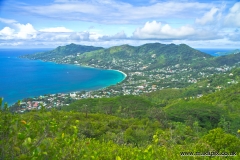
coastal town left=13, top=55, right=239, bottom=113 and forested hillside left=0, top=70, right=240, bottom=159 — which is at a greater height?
forested hillside left=0, top=70, right=240, bottom=159

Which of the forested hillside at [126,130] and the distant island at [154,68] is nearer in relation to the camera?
the forested hillside at [126,130]

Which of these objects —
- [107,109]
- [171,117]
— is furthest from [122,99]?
[171,117]

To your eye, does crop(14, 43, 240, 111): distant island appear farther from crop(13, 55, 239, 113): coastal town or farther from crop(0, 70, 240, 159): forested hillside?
crop(0, 70, 240, 159): forested hillside

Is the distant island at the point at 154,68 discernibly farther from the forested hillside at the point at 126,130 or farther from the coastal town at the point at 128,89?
the forested hillside at the point at 126,130

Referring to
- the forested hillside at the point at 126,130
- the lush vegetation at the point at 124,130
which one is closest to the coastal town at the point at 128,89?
the forested hillside at the point at 126,130

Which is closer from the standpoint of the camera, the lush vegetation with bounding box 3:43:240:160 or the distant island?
the lush vegetation with bounding box 3:43:240:160

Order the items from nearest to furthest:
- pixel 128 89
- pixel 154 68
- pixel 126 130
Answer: pixel 126 130
pixel 128 89
pixel 154 68

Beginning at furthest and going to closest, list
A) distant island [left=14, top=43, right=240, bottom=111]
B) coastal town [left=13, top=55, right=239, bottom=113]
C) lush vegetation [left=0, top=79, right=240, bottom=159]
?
distant island [left=14, top=43, right=240, bottom=111] → coastal town [left=13, top=55, right=239, bottom=113] → lush vegetation [left=0, top=79, right=240, bottom=159]

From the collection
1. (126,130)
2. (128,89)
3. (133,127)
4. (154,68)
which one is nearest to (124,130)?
(126,130)

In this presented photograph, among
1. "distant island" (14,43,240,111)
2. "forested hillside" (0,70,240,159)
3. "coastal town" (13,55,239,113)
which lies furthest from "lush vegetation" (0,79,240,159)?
"distant island" (14,43,240,111)

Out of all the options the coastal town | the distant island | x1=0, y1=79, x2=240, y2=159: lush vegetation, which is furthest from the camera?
the distant island

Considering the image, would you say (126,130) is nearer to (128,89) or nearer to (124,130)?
(124,130)
